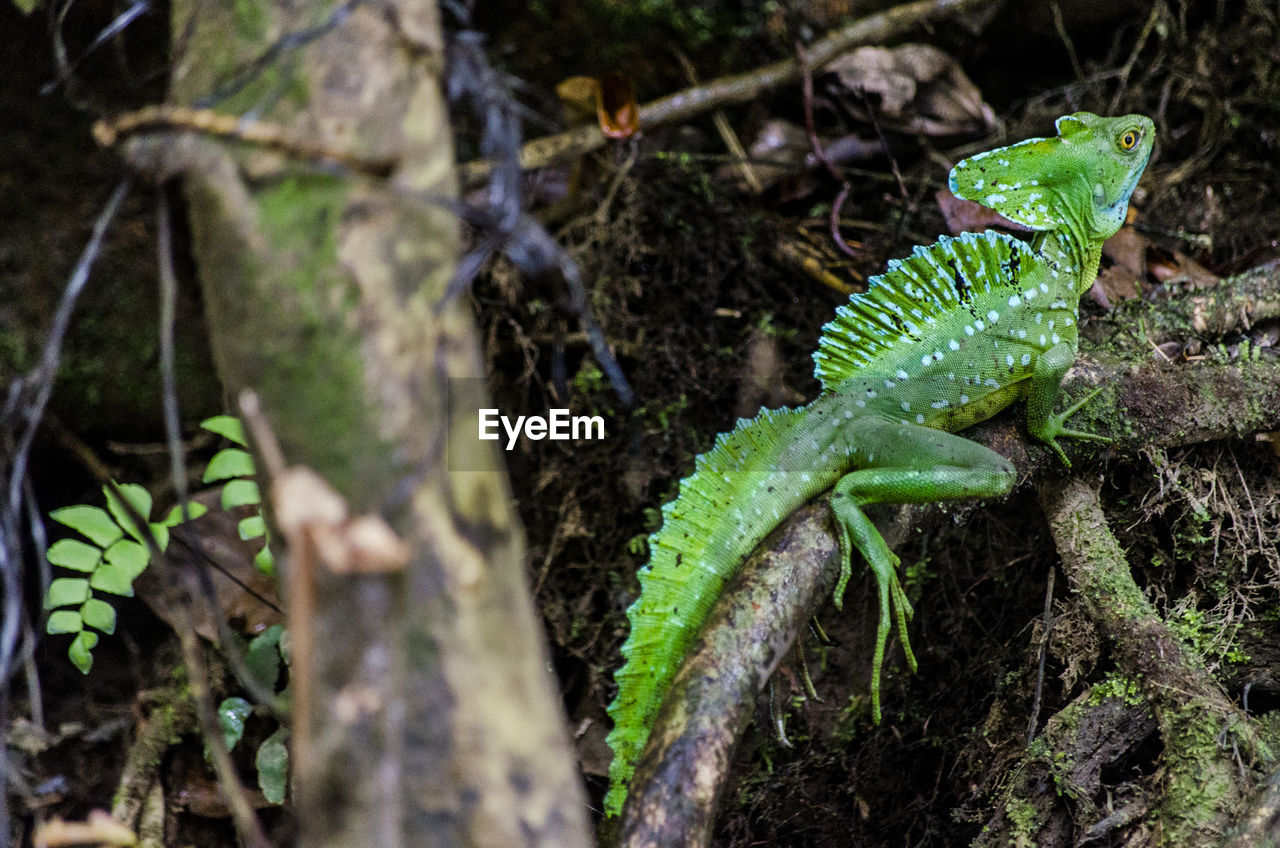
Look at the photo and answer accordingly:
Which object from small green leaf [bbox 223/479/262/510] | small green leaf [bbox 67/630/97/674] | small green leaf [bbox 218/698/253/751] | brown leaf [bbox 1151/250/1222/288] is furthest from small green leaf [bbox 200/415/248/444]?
brown leaf [bbox 1151/250/1222/288]

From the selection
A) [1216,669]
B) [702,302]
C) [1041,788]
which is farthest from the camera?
[702,302]

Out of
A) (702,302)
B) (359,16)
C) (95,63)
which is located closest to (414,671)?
(359,16)

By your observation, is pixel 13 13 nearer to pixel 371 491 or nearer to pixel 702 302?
pixel 702 302

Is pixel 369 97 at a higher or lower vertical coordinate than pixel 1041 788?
higher

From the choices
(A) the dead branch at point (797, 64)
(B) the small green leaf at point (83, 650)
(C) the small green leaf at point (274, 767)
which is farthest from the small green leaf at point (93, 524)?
(A) the dead branch at point (797, 64)

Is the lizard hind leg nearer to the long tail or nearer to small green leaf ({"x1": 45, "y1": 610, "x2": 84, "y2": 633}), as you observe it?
the long tail

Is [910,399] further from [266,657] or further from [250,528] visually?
[266,657]

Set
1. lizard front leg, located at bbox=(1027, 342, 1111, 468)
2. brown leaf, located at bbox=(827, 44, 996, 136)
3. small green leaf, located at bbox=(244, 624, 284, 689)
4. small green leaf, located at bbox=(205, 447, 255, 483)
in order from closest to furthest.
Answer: lizard front leg, located at bbox=(1027, 342, 1111, 468) < small green leaf, located at bbox=(205, 447, 255, 483) < small green leaf, located at bbox=(244, 624, 284, 689) < brown leaf, located at bbox=(827, 44, 996, 136)
